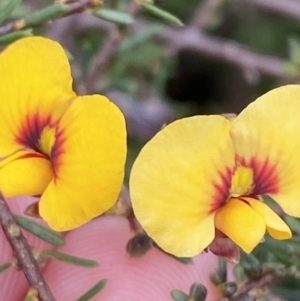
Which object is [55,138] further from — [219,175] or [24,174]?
[219,175]

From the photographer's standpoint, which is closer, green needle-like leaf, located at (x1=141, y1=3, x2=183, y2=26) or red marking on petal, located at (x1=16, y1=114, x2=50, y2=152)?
red marking on petal, located at (x1=16, y1=114, x2=50, y2=152)

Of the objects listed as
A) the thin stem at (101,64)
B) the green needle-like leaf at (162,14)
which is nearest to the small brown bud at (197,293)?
the green needle-like leaf at (162,14)

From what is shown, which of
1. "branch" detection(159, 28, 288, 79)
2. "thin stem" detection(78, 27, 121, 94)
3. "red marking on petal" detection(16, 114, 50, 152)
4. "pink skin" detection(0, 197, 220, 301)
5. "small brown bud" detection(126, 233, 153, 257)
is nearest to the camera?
"red marking on petal" detection(16, 114, 50, 152)

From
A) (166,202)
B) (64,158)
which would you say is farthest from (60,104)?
(166,202)

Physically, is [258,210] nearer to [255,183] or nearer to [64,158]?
[255,183]

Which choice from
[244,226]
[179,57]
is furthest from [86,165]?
[179,57]

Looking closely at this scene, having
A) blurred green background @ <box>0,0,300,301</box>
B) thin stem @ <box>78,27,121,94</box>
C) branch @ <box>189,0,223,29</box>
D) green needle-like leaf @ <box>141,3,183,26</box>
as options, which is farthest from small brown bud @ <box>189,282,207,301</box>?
branch @ <box>189,0,223,29</box>

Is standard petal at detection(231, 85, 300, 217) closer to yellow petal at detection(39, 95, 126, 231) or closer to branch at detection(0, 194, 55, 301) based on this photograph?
yellow petal at detection(39, 95, 126, 231)
